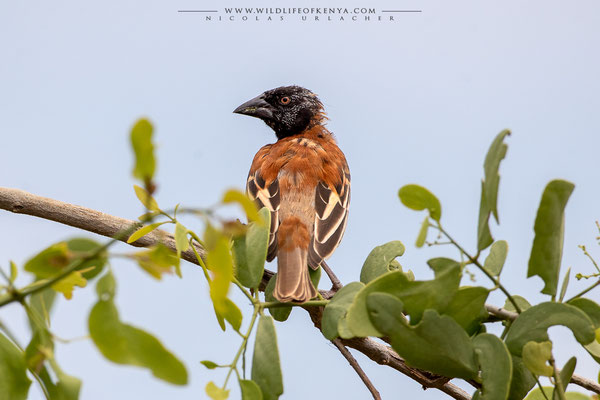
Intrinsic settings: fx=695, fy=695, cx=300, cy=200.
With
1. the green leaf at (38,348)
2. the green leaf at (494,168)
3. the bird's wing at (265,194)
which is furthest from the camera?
the bird's wing at (265,194)

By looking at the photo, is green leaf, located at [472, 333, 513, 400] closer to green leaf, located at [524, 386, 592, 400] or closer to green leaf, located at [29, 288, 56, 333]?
green leaf, located at [524, 386, 592, 400]

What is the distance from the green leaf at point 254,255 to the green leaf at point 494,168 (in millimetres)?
632

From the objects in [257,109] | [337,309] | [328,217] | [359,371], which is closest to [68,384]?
[337,309]

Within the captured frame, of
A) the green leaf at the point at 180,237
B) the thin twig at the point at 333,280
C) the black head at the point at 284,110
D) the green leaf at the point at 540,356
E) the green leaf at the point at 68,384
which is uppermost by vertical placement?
the black head at the point at 284,110

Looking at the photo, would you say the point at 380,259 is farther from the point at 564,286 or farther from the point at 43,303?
the point at 43,303

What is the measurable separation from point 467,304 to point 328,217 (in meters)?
2.35

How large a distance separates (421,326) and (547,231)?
0.38 metres

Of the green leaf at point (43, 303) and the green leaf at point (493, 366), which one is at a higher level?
the green leaf at point (43, 303)

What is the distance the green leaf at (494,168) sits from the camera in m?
1.39

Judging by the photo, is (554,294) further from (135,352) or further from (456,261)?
(135,352)

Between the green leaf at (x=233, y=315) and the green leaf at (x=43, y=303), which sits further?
the green leaf at (x=233, y=315)

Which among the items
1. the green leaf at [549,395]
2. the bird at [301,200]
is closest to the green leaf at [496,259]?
the green leaf at [549,395]

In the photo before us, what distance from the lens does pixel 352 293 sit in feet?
5.94

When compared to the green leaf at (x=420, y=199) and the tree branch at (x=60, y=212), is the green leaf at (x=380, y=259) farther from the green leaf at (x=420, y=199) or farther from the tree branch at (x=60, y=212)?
the tree branch at (x=60, y=212)
